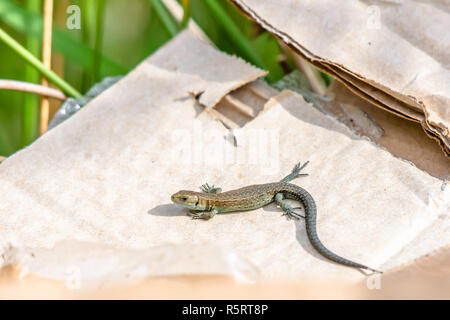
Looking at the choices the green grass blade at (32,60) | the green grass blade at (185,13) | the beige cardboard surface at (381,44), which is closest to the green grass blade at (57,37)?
the green grass blade at (32,60)

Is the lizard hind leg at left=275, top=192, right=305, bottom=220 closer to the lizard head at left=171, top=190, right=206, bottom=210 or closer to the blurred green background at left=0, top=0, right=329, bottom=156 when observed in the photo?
the lizard head at left=171, top=190, right=206, bottom=210

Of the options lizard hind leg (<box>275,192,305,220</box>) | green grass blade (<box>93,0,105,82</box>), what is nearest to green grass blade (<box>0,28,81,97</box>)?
green grass blade (<box>93,0,105,82</box>)

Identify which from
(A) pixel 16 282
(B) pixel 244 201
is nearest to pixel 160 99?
(B) pixel 244 201

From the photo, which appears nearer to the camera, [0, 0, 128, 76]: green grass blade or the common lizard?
the common lizard

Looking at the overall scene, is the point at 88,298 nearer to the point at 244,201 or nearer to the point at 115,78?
the point at 244,201

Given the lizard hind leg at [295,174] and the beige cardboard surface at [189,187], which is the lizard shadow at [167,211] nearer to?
the beige cardboard surface at [189,187]

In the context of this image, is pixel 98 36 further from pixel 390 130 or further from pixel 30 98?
pixel 390 130
